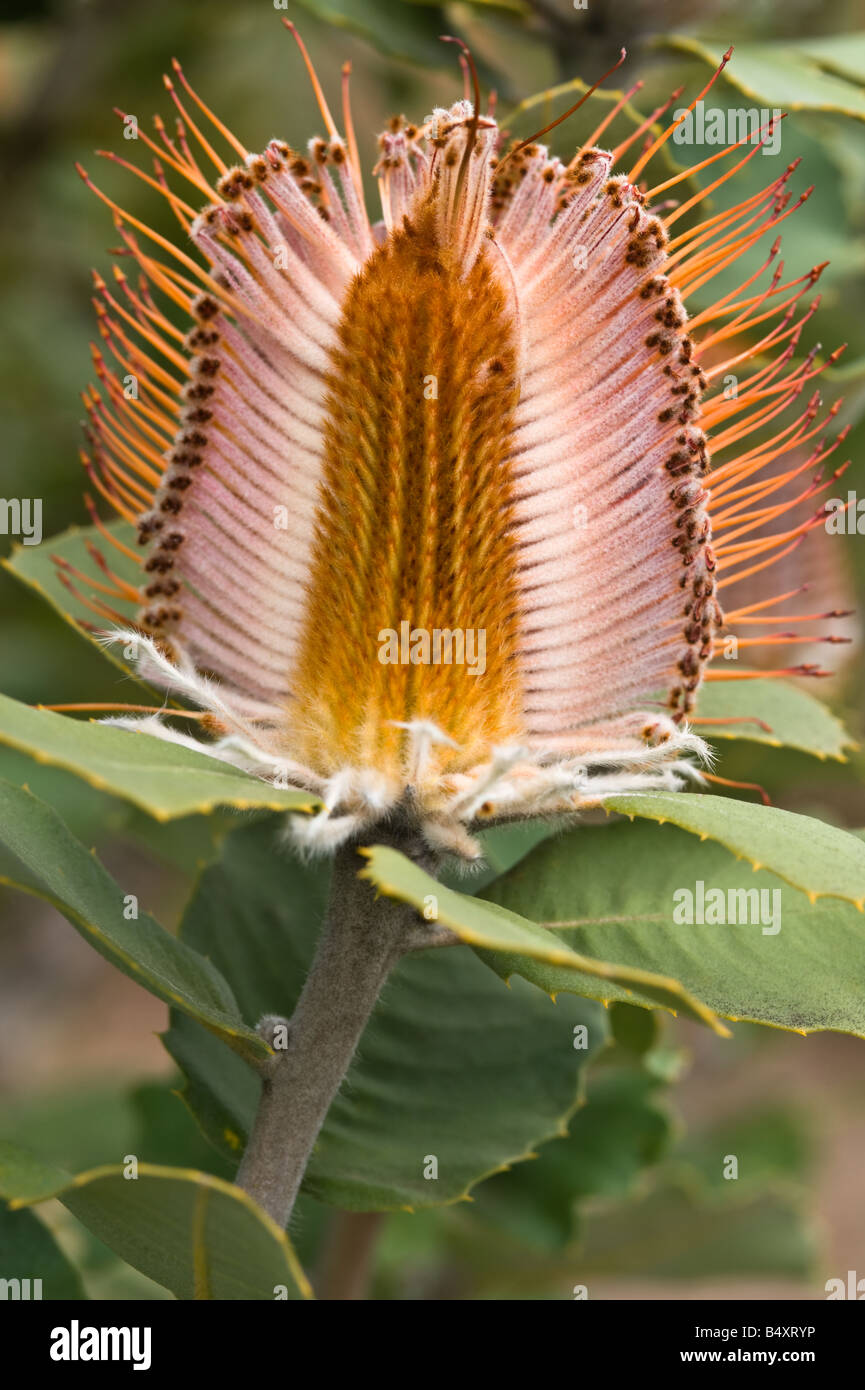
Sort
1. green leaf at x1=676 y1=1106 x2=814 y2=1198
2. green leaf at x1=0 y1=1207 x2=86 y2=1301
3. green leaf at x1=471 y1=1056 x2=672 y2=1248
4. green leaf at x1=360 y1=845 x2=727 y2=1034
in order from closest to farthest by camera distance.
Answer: green leaf at x1=360 y1=845 x2=727 y2=1034 < green leaf at x1=0 y1=1207 x2=86 y2=1301 < green leaf at x1=471 y1=1056 x2=672 y2=1248 < green leaf at x1=676 y1=1106 x2=814 y2=1198

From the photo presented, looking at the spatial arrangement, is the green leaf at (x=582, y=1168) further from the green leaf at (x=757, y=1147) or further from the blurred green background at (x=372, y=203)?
the green leaf at (x=757, y=1147)

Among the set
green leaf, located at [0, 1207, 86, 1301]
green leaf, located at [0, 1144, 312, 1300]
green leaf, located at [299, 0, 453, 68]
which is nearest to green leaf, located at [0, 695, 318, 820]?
green leaf, located at [0, 1144, 312, 1300]

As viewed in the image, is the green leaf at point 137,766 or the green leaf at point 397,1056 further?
the green leaf at point 397,1056

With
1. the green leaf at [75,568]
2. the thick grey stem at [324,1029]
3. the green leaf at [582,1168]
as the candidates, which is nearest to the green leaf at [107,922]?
the thick grey stem at [324,1029]

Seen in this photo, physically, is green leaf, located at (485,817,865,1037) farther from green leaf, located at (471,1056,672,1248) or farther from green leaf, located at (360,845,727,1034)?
green leaf, located at (471,1056,672,1248)

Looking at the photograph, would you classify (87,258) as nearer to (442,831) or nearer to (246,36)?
(246,36)

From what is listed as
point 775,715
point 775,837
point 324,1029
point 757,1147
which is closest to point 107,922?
point 324,1029
